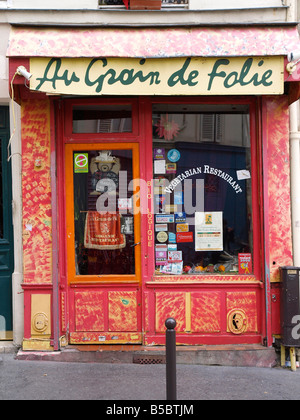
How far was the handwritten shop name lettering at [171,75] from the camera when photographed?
5137 mm

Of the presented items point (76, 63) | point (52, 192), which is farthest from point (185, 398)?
point (76, 63)

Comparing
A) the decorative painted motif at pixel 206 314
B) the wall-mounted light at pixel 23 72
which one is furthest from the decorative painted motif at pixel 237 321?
the wall-mounted light at pixel 23 72

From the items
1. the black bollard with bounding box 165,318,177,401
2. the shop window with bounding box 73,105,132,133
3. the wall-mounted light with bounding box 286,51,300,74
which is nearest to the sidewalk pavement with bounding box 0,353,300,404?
the black bollard with bounding box 165,318,177,401

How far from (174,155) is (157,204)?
0.69 m

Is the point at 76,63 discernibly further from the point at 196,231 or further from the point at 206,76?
the point at 196,231

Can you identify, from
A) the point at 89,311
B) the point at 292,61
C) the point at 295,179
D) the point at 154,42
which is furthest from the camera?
the point at 89,311

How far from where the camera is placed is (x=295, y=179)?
5559mm

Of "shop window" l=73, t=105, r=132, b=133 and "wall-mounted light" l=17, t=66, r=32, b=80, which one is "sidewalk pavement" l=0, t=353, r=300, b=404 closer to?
"shop window" l=73, t=105, r=132, b=133

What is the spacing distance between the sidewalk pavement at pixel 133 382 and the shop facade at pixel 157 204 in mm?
365

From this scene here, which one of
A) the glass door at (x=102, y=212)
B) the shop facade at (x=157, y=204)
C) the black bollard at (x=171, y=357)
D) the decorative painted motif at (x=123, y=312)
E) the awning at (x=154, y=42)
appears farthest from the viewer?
the glass door at (x=102, y=212)

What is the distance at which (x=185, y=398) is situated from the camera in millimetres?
4457

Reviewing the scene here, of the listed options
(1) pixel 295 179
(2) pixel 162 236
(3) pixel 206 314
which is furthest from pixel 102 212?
(1) pixel 295 179

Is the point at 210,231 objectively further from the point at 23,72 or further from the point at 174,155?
the point at 23,72

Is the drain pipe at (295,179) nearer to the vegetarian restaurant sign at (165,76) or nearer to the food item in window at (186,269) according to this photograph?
the vegetarian restaurant sign at (165,76)
